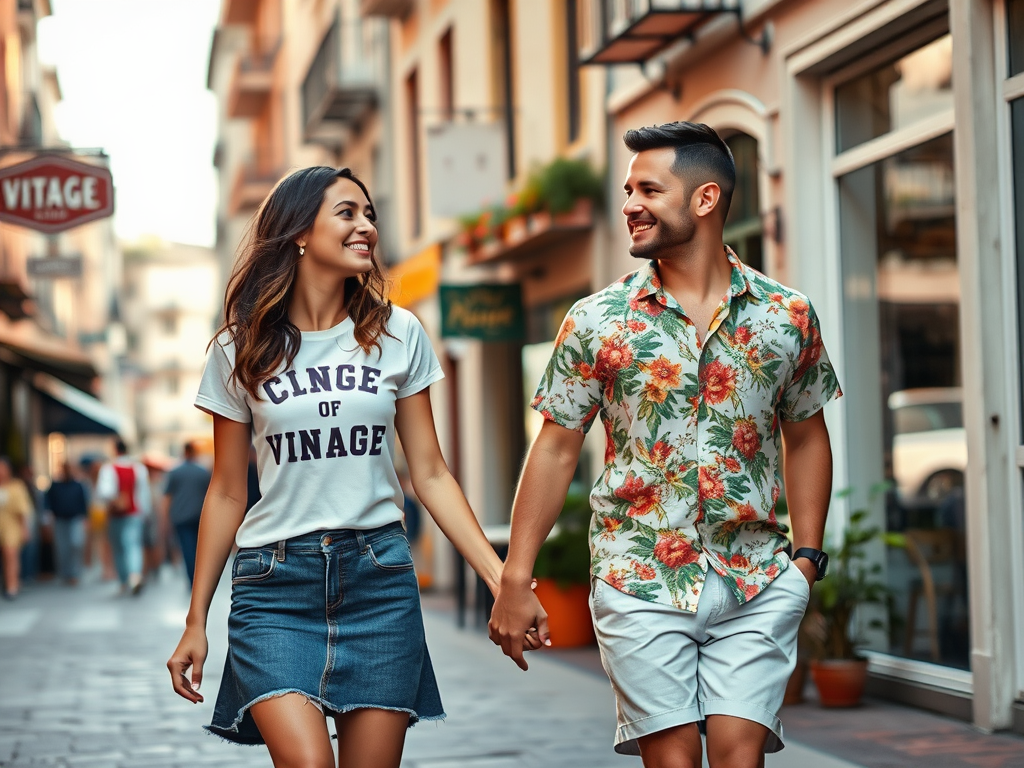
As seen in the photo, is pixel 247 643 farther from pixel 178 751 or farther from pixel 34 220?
pixel 34 220

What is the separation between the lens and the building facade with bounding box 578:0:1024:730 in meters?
6.98

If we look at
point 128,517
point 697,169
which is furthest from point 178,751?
point 128,517

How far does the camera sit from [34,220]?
9.54 m

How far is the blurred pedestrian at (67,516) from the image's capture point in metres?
22.0

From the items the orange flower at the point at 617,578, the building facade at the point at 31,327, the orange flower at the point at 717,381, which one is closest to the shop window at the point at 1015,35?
the orange flower at the point at 717,381

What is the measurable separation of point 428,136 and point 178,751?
8904 mm

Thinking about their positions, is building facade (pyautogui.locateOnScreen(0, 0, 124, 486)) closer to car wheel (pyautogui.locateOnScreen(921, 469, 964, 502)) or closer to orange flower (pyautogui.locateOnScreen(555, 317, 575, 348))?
car wheel (pyautogui.locateOnScreen(921, 469, 964, 502))

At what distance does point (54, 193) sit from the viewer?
9.67m

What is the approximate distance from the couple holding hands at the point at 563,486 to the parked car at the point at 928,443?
13.7 feet

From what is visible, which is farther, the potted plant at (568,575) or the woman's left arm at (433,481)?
the potted plant at (568,575)

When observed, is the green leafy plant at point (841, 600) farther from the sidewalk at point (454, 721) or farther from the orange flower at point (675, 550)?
the orange flower at point (675, 550)

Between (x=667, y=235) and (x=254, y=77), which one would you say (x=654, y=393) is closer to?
(x=667, y=235)

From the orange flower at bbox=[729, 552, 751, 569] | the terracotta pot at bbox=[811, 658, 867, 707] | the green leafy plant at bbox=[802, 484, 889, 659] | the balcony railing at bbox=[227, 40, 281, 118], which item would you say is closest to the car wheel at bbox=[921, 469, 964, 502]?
the green leafy plant at bbox=[802, 484, 889, 659]

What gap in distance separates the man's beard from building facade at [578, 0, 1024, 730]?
11.8ft
